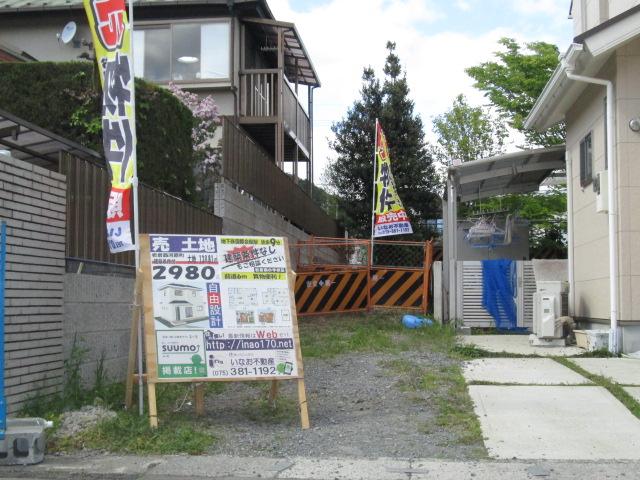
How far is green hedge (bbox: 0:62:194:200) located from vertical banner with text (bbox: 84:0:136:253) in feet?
12.2

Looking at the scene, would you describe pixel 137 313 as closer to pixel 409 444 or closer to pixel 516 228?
pixel 409 444

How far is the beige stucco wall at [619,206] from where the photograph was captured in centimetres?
1057

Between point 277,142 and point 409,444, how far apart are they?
1351 centimetres

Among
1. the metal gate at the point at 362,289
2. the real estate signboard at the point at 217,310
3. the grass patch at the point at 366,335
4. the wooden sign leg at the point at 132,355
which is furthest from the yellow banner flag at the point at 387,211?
the wooden sign leg at the point at 132,355

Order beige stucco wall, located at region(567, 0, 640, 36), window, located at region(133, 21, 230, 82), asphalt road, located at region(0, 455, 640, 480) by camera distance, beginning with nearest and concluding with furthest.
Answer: asphalt road, located at region(0, 455, 640, 480)
beige stucco wall, located at region(567, 0, 640, 36)
window, located at region(133, 21, 230, 82)

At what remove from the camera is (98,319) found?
823 cm

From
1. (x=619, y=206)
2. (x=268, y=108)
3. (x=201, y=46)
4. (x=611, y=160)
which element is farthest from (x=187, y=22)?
(x=619, y=206)

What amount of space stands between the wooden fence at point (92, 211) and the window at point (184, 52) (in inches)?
359

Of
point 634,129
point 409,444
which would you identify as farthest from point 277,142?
point 409,444

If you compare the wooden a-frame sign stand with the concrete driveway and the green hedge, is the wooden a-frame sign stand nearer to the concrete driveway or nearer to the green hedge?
the concrete driveway

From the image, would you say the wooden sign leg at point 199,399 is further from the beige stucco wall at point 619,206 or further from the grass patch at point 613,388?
the beige stucco wall at point 619,206

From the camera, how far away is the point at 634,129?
10.6m

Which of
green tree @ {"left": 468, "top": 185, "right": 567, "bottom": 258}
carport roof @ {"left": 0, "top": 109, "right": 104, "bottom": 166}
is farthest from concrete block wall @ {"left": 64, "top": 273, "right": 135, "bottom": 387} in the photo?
green tree @ {"left": 468, "top": 185, "right": 567, "bottom": 258}

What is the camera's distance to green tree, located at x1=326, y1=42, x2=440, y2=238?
2592 centimetres
